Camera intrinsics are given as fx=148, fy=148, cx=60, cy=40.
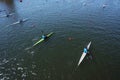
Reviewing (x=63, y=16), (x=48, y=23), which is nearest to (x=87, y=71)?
(x=48, y=23)

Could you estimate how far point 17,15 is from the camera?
2222 inches

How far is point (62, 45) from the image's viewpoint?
34.8 m

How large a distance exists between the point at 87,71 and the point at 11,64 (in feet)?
48.7

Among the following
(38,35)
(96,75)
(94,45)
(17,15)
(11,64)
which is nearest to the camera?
(96,75)

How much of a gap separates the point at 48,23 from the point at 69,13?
10.9 metres

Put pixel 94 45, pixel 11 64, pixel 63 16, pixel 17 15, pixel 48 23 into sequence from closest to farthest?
1. pixel 11 64
2. pixel 94 45
3. pixel 48 23
4. pixel 63 16
5. pixel 17 15

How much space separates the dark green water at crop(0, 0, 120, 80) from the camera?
27.0 metres

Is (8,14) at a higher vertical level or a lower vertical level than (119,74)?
higher

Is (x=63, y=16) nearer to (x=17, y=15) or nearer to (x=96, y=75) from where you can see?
(x=17, y=15)

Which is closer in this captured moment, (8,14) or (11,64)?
(11,64)

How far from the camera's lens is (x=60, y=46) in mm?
34531

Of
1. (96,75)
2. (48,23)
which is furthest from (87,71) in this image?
(48,23)

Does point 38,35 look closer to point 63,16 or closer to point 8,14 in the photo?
point 63,16

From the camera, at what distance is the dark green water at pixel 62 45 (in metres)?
27.0
